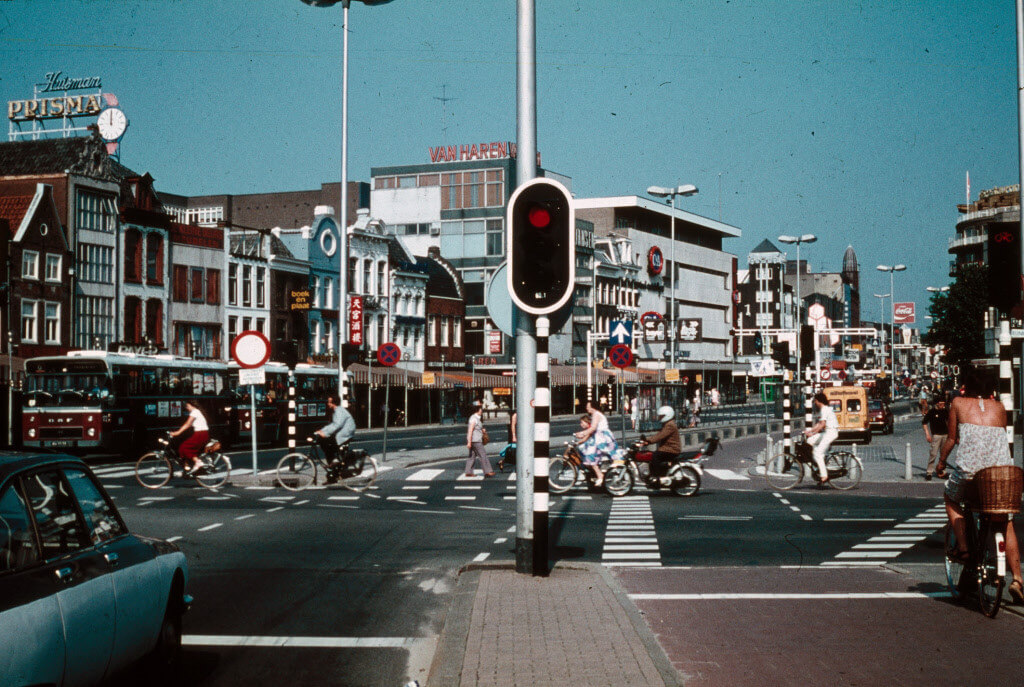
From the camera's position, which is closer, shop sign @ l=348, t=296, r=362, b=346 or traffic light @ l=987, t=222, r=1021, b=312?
traffic light @ l=987, t=222, r=1021, b=312

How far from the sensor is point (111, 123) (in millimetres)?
60438

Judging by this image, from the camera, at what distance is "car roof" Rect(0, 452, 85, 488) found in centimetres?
525

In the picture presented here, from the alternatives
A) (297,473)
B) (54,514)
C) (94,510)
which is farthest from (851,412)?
(54,514)

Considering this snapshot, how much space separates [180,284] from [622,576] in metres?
50.2

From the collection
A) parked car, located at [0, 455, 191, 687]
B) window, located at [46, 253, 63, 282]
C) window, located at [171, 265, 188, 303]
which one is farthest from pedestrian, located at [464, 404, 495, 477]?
window, located at [171, 265, 188, 303]

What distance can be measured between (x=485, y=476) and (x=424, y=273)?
55.2m

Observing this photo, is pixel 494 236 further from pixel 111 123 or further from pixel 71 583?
pixel 71 583

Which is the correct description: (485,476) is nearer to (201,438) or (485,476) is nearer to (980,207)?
(201,438)

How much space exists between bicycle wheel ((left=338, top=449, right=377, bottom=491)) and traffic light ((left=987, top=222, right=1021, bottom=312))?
41.8 ft

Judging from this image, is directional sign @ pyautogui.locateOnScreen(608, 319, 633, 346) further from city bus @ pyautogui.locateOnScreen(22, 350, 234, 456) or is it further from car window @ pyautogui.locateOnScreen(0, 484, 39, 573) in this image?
car window @ pyautogui.locateOnScreen(0, 484, 39, 573)

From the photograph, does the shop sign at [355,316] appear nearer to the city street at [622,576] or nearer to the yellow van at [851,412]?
Answer: the yellow van at [851,412]

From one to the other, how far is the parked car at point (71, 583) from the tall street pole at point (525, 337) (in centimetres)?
421

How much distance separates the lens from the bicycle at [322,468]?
2300 centimetres

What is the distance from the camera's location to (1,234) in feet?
34.6
